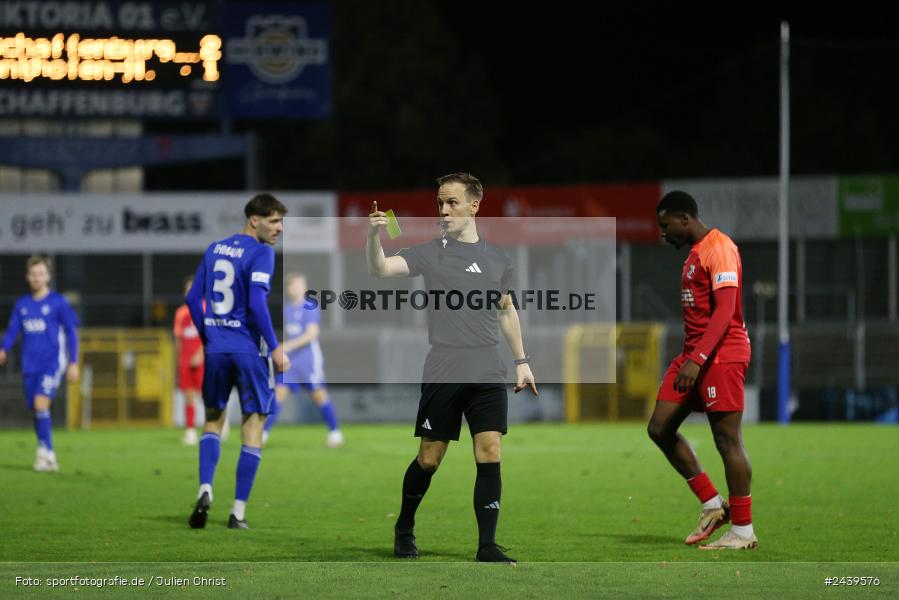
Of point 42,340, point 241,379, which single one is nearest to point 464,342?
point 241,379

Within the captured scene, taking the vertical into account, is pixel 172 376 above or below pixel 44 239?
below

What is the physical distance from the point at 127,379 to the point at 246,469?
19101mm

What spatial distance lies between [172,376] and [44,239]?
22.2ft

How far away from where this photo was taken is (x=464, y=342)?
8445 mm

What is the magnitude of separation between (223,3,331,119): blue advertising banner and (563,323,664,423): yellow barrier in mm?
10005

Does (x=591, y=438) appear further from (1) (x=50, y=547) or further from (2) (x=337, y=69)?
(2) (x=337, y=69)

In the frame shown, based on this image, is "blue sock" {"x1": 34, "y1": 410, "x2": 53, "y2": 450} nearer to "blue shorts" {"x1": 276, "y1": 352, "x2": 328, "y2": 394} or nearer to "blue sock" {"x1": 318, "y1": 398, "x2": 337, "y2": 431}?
"blue shorts" {"x1": 276, "y1": 352, "x2": 328, "y2": 394}

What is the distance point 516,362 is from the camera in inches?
344

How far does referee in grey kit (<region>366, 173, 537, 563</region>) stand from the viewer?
840cm

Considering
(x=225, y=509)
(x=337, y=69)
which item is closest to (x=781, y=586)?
(x=225, y=509)

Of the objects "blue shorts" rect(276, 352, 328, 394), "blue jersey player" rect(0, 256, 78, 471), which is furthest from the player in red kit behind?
"blue shorts" rect(276, 352, 328, 394)

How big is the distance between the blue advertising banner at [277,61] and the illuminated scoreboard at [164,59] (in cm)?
2

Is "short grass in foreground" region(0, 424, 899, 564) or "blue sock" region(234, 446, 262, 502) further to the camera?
"blue sock" region(234, 446, 262, 502)

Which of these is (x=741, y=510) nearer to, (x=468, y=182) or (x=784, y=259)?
(x=468, y=182)
